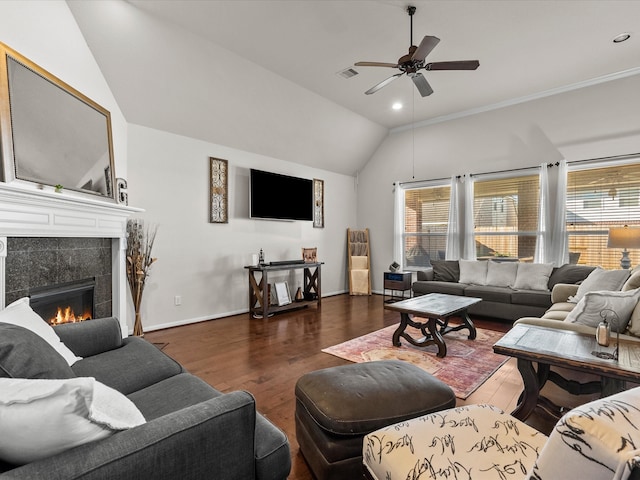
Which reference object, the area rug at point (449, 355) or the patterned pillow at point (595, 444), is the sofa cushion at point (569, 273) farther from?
the patterned pillow at point (595, 444)

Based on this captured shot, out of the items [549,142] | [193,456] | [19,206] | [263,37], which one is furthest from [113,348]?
[549,142]

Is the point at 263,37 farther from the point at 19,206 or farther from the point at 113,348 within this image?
the point at 113,348

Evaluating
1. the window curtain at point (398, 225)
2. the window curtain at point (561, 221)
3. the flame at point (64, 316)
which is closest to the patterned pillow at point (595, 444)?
the flame at point (64, 316)

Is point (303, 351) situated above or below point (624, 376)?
below

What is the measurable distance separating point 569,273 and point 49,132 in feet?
19.0

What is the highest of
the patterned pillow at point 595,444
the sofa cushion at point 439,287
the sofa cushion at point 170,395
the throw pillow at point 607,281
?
the patterned pillow at point 595,444

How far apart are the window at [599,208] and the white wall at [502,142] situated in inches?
10.7

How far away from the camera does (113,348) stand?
202cm

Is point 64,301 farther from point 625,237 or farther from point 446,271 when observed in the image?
point 625,237

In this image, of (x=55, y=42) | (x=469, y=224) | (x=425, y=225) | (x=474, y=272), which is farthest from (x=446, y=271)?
(x=55, y=42)

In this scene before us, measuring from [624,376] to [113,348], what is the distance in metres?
2.76

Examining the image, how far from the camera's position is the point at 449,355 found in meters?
3.15

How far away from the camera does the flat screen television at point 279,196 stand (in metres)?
4.98

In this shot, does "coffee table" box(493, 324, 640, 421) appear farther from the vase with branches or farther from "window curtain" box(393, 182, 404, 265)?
"window curtain" box(393, 182, 404, 265)
